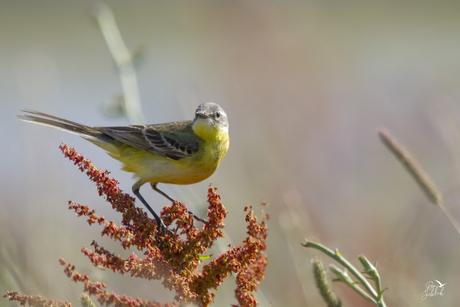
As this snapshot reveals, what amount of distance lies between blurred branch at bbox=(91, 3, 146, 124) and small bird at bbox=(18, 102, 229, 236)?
203 millimetres

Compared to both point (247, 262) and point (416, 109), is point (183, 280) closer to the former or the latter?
point (247, 262)

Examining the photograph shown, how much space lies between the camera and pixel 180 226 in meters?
2.52

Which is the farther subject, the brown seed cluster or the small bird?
the small bird

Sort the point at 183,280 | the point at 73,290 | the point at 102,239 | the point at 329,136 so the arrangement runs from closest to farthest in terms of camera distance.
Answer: the point at 183,280 → the point at 73,290 → the point at 102,239 → the point at 329,136

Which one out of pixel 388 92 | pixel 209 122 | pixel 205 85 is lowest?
pixel 209 122

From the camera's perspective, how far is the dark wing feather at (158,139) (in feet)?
13.0

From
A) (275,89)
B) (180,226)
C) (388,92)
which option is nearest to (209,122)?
(180,226)

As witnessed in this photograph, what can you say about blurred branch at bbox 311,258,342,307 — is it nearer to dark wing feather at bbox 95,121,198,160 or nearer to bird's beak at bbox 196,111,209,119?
dark wing feather at bbox 95,121,198,160

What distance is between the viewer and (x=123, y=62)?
4281 mm

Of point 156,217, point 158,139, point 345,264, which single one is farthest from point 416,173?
point 158,139

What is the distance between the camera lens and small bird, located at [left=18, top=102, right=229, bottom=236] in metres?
3.82

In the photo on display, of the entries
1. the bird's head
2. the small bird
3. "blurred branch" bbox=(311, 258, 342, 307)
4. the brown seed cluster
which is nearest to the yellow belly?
the small bird

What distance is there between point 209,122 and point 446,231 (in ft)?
8.67

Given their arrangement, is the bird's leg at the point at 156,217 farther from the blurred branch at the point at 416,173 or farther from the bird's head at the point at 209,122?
the blurred branch at the point at 416,173
